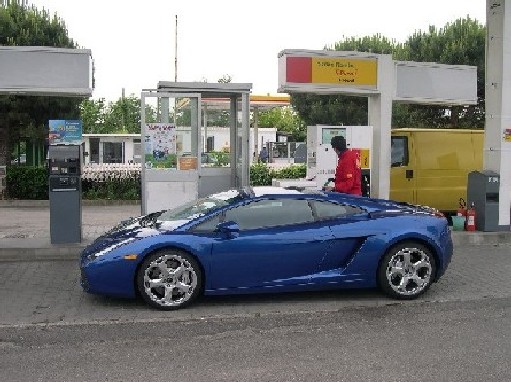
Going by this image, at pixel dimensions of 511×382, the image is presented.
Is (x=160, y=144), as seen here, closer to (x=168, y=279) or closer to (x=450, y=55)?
(x=168, y=279)

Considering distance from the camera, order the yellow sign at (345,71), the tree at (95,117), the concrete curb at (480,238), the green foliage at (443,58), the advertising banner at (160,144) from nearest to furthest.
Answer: the advertising banner at (160,144) → the concrete curb at (480,238) → the yellow sign at (345,71) → the green foliage at (443,58) → the tree at (95,117)

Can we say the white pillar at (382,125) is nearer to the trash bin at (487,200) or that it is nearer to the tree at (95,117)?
the trash bin at (487,200)

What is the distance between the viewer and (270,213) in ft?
22.6

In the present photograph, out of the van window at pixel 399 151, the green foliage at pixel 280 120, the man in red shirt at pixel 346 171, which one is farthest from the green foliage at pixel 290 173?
the green foliage at pixel 280 120

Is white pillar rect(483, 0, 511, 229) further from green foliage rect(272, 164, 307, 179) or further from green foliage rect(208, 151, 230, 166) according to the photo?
green foliage rect(272, 164, 307, 179)

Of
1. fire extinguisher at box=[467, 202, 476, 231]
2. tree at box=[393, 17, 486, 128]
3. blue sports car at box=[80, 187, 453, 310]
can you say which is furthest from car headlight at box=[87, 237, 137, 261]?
tree at box=[393, 17, 486, 128]

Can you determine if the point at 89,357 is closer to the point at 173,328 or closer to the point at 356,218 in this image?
the point at 173,328

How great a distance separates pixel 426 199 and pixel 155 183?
5.97 metres

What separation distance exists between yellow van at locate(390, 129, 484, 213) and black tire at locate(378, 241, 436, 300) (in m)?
6.47

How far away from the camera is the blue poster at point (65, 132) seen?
9.61 metres

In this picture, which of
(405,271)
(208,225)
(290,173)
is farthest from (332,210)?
(290,173)

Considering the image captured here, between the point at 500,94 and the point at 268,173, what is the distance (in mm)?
9513

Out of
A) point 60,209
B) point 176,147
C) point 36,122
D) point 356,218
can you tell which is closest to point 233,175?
point 176,147

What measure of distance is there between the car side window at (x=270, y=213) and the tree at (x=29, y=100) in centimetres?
1287
